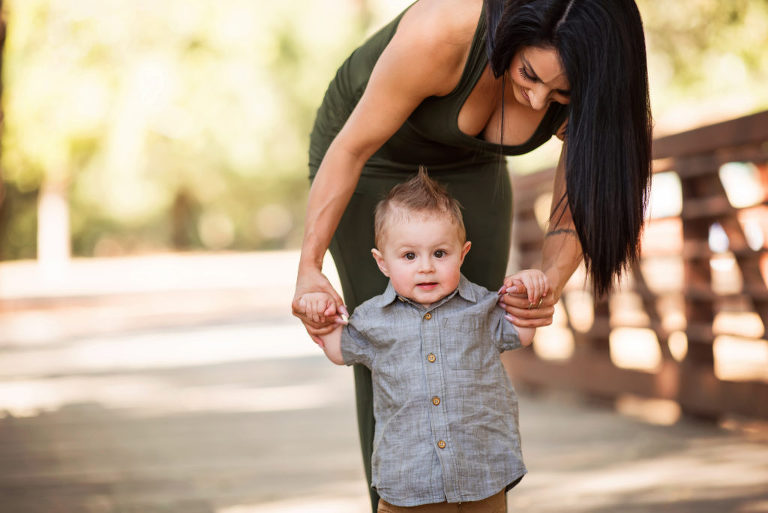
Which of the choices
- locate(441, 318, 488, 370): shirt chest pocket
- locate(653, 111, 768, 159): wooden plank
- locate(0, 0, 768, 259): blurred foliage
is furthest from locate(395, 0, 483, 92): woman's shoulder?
locate(0, 0, 768, 259): blurred foliage

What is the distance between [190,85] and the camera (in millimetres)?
18094

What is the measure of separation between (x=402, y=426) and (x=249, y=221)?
31.6 meters

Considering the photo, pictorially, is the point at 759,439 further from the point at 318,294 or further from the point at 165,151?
the point at 165,151

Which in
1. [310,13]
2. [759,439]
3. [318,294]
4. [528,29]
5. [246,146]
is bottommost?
[759,439]

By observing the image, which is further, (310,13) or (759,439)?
(310,13)

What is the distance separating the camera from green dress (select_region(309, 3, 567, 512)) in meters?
2.14

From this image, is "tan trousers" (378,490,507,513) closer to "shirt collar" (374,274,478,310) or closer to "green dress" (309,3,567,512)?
"green dress" (309,3,567,512)

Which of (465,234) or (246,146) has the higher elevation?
(246,146)

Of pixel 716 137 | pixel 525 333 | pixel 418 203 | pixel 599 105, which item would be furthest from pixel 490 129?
pixel 716 137

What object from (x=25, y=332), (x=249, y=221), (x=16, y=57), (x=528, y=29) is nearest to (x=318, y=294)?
(x=528, y=29)

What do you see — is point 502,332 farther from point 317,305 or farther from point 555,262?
point 317,305

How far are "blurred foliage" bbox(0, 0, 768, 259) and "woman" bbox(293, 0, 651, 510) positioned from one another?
737 cm

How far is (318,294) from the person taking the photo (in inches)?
76.7

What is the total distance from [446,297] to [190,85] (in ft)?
55.5
